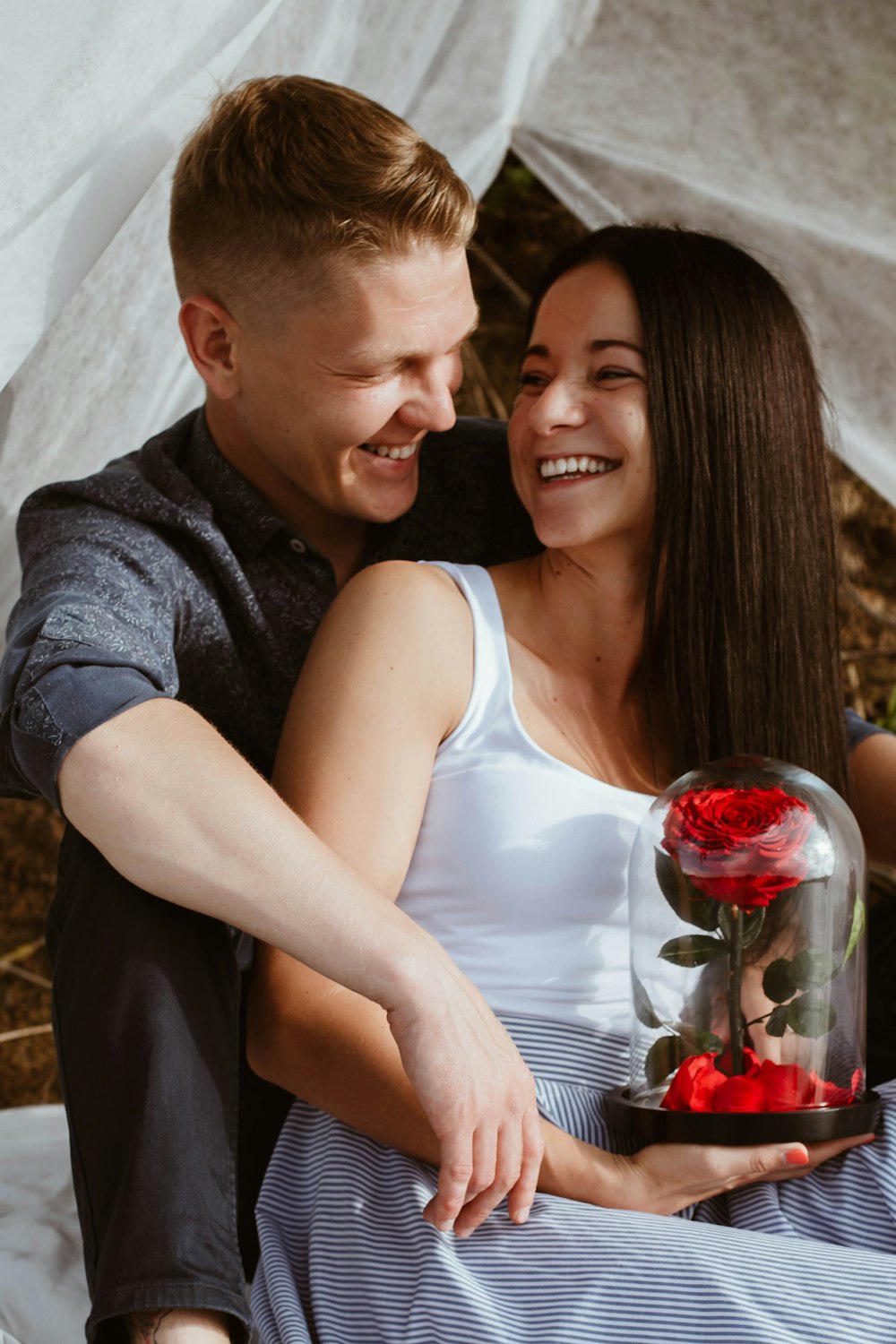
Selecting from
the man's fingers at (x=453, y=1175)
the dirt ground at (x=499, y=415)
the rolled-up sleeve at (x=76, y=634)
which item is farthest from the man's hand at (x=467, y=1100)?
the dirt ground at (x=499, y=415)

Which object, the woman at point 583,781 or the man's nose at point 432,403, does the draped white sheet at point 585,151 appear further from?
the man's nose at point 432,403

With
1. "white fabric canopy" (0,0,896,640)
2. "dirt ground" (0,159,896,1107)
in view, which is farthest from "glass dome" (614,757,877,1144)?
"dirt ground" (0,159,896,1107)

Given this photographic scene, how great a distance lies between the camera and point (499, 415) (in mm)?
3012

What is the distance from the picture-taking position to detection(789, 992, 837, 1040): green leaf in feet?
4.32

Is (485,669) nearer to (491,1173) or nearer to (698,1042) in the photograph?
(698,1042)

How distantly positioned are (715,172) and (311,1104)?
1453 millimetres

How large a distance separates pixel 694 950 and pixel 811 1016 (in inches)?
Answer: 4.6

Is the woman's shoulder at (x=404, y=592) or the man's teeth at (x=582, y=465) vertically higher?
the man's teeth at (x=582, y=465)

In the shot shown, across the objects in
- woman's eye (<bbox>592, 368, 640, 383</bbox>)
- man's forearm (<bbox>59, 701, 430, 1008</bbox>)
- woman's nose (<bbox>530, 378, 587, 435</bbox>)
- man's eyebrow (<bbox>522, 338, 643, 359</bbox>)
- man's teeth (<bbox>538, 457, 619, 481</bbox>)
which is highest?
man's eyebrow (<bbox>522, 338, 643, 359</bbox>)

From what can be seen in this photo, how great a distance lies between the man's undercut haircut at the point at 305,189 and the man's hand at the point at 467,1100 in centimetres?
77

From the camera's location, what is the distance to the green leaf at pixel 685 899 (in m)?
1.32

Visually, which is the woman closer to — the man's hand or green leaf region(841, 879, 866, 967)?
the man's hand

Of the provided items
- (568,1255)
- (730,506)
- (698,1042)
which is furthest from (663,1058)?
(730,506)

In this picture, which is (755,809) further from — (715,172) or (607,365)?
(715,172)
